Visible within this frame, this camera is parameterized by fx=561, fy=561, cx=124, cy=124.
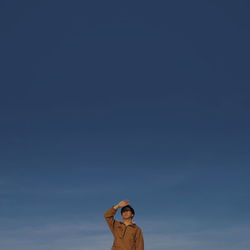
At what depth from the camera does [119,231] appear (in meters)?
18.0

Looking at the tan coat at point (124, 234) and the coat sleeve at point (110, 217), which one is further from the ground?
the coat sleeve at point (110, 217)

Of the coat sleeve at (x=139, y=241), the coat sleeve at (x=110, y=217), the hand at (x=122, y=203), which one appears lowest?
the coat sleeve at (x=139, y=241)

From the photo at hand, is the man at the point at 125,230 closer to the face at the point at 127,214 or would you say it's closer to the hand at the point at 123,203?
the face at the point at 127,214

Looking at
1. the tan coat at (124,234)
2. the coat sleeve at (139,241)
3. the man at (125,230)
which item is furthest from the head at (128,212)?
the coat sleeve at (139,241)

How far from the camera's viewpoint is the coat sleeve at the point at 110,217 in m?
17.9

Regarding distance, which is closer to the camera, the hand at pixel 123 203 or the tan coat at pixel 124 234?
the hand at pixel 123 203

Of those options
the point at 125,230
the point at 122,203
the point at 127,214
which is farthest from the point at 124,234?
the point at 122,203

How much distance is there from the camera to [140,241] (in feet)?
59.0

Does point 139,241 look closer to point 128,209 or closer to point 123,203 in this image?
point 128,209

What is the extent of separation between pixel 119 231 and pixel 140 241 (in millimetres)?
746

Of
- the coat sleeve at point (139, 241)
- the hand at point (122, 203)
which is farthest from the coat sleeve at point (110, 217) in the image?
the coat sleeve at point (139, 241)

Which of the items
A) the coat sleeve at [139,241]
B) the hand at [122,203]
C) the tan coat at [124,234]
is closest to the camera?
the hand at [122,203]

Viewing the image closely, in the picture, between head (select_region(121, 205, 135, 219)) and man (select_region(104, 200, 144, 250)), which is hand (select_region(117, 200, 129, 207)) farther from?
head (select_region(121, 205, 135, 219))

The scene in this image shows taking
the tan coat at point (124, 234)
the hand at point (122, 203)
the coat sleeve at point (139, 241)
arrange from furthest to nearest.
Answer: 1. the coat sleeve at point (139, 241)
2. the tan coat at point (124, 234)
3. the hand at point (122, 203)
